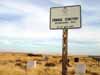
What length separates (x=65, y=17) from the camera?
37.2ft

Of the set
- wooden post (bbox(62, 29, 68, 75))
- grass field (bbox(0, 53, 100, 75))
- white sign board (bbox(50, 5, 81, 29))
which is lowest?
grass field (bbox(0, 53, 100, 75))

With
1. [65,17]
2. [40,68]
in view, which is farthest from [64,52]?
[40,68]

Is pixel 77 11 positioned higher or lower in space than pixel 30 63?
higher

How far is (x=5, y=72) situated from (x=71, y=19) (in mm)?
14192

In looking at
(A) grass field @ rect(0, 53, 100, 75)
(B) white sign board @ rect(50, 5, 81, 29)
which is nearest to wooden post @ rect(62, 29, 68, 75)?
(B) white sign board @ rect(50, 5, 81, 29)

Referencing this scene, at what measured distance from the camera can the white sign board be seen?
36.8ft

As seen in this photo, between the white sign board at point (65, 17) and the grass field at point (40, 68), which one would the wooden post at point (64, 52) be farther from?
the grass field at point (40, 68)

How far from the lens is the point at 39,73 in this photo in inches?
1030

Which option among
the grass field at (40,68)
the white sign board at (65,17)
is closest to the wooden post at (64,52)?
the white sign board at (65,17)

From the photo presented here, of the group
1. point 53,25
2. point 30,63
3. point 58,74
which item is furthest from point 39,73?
point 53,25

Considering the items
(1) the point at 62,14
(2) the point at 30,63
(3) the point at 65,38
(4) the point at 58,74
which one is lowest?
(4) the point at 58,74

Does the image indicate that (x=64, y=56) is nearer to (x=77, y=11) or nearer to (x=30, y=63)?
(x=77, y=11)

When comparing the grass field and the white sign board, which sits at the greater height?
the white sign board

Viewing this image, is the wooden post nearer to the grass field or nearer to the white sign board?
the white sign board
